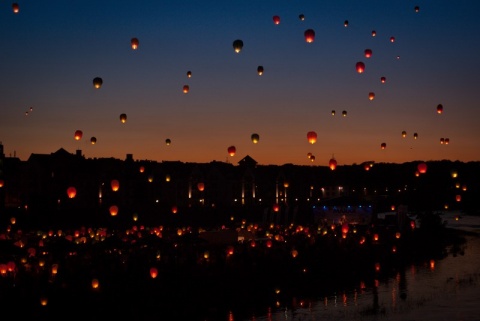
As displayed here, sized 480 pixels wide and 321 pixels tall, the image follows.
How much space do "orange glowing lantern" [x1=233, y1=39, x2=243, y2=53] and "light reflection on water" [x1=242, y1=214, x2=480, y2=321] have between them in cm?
797

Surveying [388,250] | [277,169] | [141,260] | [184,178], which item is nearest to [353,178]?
[277,169]

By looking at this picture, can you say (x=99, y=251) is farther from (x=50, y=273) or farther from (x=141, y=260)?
(x=50, y=273)

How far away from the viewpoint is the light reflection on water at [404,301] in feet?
66.5

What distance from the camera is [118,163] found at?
56.4 metres

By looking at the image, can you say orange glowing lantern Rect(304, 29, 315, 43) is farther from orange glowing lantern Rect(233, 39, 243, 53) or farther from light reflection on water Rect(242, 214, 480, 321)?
light reflection on water Rect(242, 214, 480, 321)

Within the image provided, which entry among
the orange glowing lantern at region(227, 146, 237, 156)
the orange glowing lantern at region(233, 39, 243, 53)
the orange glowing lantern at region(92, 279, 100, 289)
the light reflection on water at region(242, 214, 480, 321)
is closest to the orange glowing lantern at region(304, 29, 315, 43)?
the orange glowing lantern at region(233, 39, 243, 53)

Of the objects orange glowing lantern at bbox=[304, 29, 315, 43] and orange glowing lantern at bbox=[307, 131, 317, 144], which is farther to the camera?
orange glowing lantern at bbox=[307, 131, 317, 144]

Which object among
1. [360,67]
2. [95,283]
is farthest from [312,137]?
[95,283]

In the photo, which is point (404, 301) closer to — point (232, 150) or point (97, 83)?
point (232, 150)

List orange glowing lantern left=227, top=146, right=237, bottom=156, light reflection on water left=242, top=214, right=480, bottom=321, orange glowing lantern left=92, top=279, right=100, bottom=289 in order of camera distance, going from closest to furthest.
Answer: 1. orange glowing lantern left=92, top=279, right=100, bottom=289
2. light reflection on water left=242, top=214, right=480, bottom=321
3. orange glowing lantern left=227, top=146, right=237, bottom=156

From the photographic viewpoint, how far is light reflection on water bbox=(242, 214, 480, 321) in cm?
2027

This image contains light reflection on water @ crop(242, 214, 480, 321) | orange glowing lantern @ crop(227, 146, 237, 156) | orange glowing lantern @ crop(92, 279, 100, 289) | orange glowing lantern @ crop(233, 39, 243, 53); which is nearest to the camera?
orange glowing lantern @ crop(92, 279, 100, 289)

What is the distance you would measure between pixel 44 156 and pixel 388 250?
33635 millimetres

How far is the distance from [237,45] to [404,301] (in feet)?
34.3
